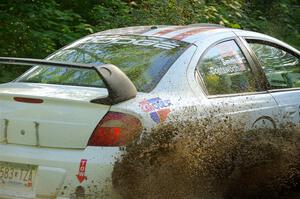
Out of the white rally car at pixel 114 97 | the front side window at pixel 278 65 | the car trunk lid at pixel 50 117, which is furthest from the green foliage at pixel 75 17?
the car trunk lid at pixel 50 117

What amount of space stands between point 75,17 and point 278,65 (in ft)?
17.0

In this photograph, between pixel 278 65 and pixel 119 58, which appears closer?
pixel 119 58

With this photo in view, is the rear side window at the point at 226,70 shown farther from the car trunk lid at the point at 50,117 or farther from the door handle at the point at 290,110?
the car trunk lid at the point at 50,117

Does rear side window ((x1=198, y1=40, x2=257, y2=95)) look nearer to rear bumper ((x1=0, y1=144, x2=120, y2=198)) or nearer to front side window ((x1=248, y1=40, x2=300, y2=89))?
front side window ((x1=248, y1=40, x2=300, y2=89))

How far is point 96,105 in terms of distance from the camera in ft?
13.3

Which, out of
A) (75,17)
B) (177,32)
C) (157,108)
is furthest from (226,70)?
(75,17)

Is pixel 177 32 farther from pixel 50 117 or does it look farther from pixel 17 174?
pixel 17 174

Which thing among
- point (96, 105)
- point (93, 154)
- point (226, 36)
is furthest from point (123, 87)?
point (226, 36)

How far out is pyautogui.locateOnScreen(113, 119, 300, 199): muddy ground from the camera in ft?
13.0

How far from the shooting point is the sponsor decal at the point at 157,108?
13.5 feet

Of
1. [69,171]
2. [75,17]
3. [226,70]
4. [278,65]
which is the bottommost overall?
[75,17]

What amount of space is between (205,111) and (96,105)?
3.07ft

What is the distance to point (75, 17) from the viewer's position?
10.2 meters

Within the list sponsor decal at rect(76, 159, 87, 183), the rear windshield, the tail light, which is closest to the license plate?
sponsor decal at rect(76, 159, 87, 183)
